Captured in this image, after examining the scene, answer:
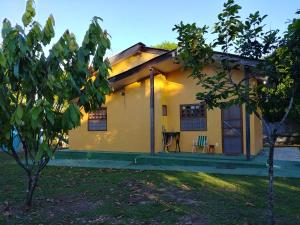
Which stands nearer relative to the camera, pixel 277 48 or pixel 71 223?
pixel 277 48

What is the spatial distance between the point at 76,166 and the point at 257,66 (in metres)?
8.78

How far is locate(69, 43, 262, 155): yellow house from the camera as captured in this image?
14.1m

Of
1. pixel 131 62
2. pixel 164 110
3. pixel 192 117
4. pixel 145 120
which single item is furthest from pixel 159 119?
pixel 131 62

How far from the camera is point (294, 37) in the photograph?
454 cm

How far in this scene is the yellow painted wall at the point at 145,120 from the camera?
14.7 m

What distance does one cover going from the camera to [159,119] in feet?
49.3

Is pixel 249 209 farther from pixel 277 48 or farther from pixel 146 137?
pixel 146 137

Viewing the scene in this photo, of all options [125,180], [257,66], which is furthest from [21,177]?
[257,66]

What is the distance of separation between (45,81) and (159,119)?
29.3 feet

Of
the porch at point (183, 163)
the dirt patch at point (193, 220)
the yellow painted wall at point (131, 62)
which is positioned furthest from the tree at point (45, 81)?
the yellow painted wall at point (131, 62)

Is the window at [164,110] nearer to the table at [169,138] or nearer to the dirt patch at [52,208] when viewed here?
the table at [169,138]

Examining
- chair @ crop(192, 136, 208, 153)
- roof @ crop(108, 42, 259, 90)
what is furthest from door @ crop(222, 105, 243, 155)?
roof @ crop(108, 42, 259, 90)

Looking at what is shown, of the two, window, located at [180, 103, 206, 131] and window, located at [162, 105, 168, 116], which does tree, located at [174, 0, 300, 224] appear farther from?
window, located at [162, 105, 168, 116]

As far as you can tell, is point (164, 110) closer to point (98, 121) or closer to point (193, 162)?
point (98, 121)
